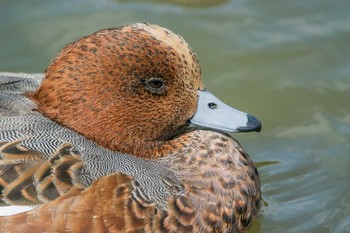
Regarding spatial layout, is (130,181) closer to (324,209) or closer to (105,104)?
(105,104)

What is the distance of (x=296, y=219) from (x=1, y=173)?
1938 mm

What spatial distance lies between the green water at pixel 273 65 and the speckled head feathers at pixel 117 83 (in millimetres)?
1081

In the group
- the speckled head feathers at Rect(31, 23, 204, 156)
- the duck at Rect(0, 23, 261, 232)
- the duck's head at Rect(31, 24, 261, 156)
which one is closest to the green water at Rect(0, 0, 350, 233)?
the duck at Rect(0, 23, 261, 232)

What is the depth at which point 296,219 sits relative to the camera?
16.4ft

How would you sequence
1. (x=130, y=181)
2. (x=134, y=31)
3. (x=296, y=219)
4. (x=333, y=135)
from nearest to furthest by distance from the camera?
(x=130, y=181), (x=134, y=31), (x=296, y=219), (x=333, y=135)

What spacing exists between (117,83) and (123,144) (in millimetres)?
343

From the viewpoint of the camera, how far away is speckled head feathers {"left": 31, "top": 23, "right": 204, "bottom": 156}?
4.29m

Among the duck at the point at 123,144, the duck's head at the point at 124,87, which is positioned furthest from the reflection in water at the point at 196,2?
the duck's head at the point at 124,87

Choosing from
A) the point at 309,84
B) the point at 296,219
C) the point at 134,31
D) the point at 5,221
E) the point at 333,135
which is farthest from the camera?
the point at 309,84

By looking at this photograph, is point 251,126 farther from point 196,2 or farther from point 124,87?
point 196,2

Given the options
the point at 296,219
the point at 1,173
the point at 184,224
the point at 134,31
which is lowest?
the point at 296,219

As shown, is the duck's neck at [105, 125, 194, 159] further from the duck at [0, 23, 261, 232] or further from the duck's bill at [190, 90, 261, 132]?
the duck's bill at [190, 90, 261, 132]

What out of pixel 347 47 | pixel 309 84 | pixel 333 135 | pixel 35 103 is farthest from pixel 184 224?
pixel 347 47

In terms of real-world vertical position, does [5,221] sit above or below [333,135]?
above
